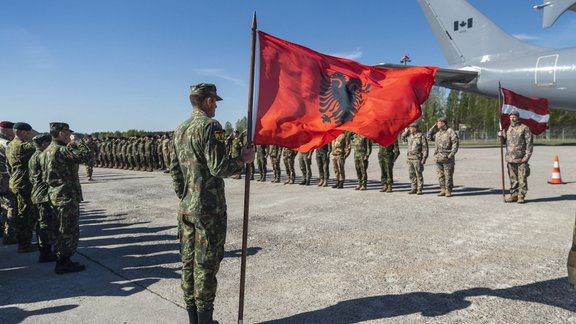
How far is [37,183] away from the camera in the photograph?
464cm

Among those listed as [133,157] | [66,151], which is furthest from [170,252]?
[133,157]

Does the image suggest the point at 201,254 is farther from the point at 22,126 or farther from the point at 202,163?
the point at 22,126

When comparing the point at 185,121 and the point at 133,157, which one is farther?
the point at 133,157

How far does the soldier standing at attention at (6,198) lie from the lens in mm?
5344

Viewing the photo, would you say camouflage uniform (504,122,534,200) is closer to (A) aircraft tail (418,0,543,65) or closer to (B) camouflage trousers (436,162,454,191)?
(B) camouflage trousers (436,162,454,191)

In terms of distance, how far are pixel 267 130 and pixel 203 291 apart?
135 centimetres

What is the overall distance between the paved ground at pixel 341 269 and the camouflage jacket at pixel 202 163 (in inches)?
40.6

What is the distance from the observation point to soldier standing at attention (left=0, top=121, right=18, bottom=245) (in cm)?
534

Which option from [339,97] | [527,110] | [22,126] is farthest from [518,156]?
[22,126]

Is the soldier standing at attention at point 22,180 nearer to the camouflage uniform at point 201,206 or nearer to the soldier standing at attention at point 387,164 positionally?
the camouflage uniform at point 201,206

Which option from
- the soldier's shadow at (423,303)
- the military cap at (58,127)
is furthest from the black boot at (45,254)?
the soldier's shadow at (423,303)

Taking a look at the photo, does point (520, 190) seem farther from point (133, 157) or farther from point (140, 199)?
point (133, 157)

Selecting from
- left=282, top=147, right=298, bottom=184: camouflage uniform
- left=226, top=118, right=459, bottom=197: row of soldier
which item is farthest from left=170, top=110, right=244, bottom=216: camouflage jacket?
left=282, top=147, right=298, bottom=184: camouflage uniform

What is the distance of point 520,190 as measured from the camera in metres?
7.47
